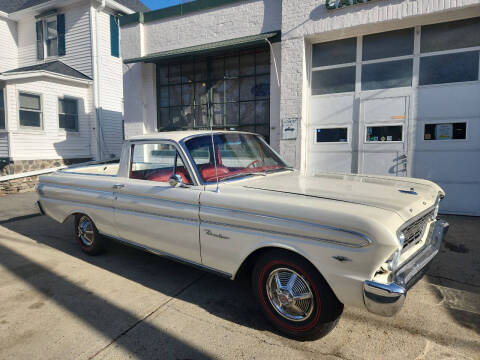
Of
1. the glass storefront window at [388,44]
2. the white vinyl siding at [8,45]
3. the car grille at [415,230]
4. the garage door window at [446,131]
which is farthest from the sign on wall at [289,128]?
the white vinyl siding at [8,45]

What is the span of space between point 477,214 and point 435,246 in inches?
180

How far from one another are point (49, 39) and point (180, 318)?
15.7 meters

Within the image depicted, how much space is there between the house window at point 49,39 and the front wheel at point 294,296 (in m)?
15.1

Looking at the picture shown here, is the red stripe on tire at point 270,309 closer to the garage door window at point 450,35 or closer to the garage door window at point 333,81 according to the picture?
the garage door window at point 333,81

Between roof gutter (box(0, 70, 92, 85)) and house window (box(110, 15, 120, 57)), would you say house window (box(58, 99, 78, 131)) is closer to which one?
roof gutter (box(0, 70, 92, 85))

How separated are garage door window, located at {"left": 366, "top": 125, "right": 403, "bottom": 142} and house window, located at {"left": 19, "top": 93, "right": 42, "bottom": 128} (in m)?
11.6

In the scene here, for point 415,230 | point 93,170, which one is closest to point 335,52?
point 93,170

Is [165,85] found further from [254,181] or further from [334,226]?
[334,226]

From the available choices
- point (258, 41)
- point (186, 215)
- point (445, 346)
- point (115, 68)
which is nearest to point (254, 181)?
point (186, 215)

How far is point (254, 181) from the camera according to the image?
3.13m

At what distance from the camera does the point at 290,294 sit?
2.51m

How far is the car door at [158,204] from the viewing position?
3045mm

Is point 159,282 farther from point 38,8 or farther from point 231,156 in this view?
point 38,8

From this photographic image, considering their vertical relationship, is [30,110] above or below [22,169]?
above
